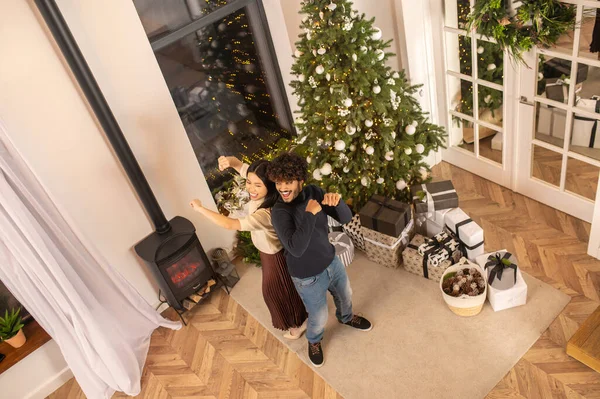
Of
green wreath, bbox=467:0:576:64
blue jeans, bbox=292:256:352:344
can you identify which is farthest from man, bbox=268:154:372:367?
green wreath, bbox=467:0:576:64

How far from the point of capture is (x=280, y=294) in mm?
3404

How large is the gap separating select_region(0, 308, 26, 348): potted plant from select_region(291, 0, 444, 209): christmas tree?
2.18 metres

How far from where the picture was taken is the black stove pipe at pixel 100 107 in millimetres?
2770

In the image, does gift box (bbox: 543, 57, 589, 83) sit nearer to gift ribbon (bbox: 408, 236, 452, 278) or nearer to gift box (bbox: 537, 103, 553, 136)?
gift box (bbox: 537, 103, 553, 136)

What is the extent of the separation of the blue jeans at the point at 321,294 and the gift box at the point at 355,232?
68 cm

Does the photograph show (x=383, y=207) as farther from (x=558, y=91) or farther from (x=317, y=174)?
(x=558, y=91)

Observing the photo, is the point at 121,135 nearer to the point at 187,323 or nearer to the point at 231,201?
the point at 231,201

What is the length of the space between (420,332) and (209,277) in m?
1.55

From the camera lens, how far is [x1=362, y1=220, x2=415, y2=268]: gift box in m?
3.80

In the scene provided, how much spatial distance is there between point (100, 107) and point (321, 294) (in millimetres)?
1649

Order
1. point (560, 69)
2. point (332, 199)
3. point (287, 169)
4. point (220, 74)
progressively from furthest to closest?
1. point (220, 74)
2. point (560, 69)
3. point (332, 199)
4. point (287, 169)

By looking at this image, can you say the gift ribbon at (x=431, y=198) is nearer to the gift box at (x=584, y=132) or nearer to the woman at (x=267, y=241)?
the gift box at (x=584, y=132)

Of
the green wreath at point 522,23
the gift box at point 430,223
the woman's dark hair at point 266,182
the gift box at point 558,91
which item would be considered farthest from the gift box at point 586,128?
the woman's dark hair at point 266,182

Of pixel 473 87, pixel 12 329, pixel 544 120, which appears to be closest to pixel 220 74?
pixel 473 87
